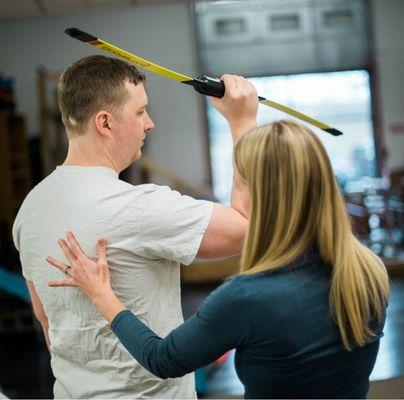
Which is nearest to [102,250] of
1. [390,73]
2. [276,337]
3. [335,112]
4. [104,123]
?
[104,123]

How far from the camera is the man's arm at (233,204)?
1.18 meters

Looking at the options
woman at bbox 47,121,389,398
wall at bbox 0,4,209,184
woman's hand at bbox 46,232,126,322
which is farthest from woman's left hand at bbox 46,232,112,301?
wall at bbox 0,4,209,184

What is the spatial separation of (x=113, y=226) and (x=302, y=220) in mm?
351

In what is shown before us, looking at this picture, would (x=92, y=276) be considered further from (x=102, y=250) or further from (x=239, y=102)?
(x=239, y=102)

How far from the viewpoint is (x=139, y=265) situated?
3.93 feet

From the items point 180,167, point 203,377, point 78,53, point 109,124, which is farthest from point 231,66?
point 109,124

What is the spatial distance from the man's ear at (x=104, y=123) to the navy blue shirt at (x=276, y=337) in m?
0.41

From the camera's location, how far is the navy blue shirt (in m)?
0.96

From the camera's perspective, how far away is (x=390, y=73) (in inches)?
355

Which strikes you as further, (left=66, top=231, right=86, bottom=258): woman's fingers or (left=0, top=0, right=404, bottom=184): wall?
(left=0, top=0, right=404, bottom=184): wall

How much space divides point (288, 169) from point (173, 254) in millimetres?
291

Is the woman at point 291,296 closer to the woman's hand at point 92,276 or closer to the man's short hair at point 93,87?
the woman's hand at point 92,276

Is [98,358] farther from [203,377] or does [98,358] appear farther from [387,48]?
[387,48]

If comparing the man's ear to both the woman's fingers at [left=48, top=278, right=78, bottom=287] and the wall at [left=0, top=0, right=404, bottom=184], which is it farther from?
the wall at [left=0, top=0, right=404, bottom=184]
